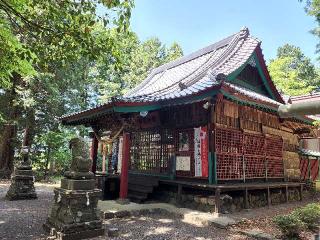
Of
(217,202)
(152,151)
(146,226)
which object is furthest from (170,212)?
(152,151)

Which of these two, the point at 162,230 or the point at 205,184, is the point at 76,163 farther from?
the point at 205,184

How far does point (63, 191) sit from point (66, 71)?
17.4 m

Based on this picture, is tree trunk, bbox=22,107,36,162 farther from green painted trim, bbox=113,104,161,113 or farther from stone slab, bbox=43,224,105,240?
stone slab, bbox=43,224,105,240

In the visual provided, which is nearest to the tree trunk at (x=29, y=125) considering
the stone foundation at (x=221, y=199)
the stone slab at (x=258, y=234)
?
Answer: the stone foundation at (x=221, y=199)

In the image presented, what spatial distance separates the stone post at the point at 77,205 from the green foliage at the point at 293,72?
22127 mm

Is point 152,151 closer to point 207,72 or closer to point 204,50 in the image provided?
point 207,72

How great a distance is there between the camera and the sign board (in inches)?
465

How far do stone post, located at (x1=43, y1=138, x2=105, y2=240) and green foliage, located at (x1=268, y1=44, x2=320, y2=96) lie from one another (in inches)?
871

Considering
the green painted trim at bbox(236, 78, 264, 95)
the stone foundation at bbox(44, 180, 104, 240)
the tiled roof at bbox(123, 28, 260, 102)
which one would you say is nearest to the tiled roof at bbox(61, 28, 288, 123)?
the tiled roof at bbox(123, 28, 260, 102)

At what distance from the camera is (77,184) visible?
7.54 metres

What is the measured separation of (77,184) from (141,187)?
16.6 ft

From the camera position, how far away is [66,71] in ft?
76.2

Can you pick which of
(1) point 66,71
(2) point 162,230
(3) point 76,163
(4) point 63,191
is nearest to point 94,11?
(3) point 76,163

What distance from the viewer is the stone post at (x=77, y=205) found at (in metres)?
7.14
